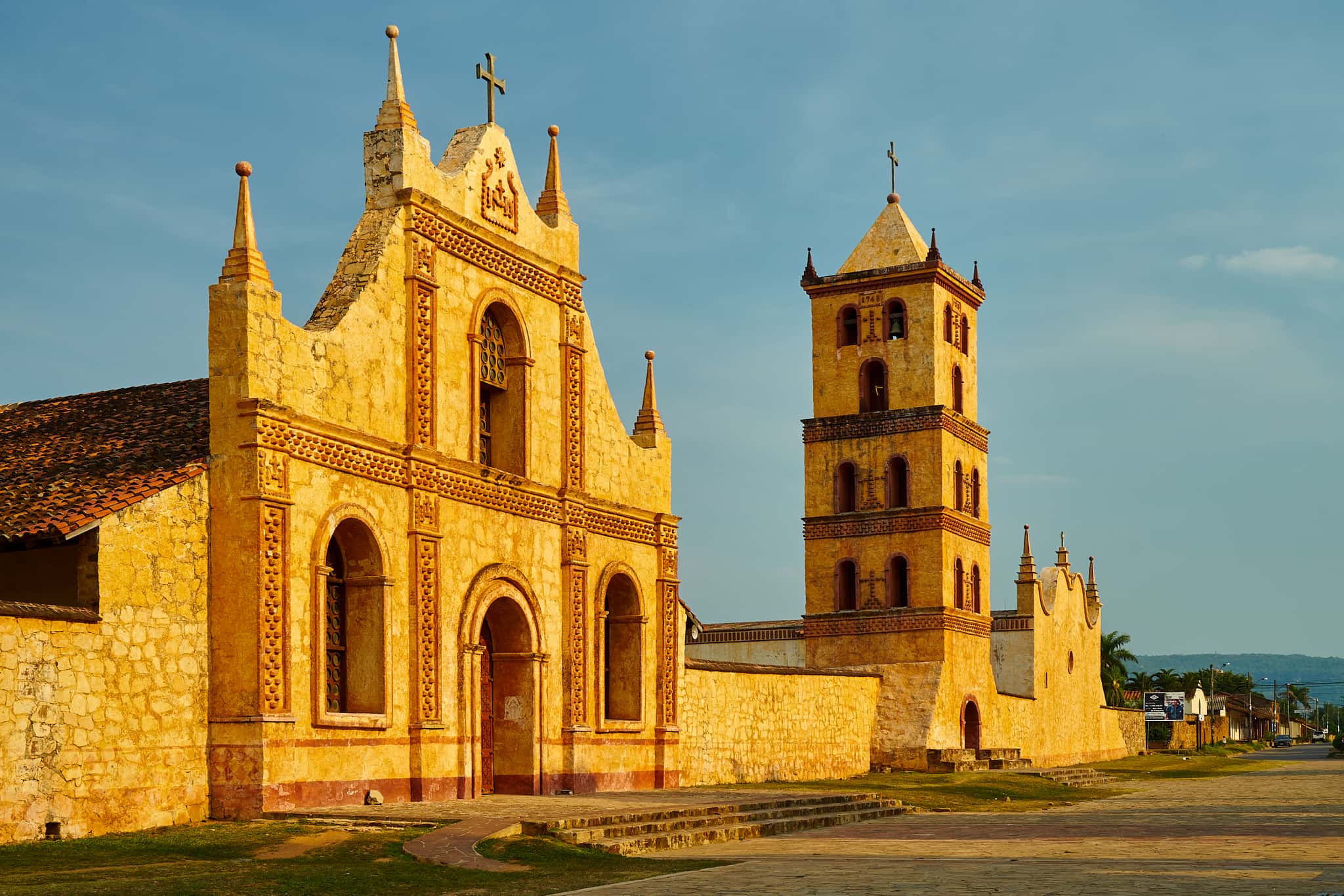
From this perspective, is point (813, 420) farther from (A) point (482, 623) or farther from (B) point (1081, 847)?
(B) point (1081, 847)

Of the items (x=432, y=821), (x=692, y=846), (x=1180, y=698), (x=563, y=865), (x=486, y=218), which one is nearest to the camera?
(x=563, y=865)

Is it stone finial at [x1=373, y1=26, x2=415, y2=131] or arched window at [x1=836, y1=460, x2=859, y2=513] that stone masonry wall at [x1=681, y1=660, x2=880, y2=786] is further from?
stone finial at [x1=373, y1=26, x2=415, y2=131]

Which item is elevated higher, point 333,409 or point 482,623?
point 333,409

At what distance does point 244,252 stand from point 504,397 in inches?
258

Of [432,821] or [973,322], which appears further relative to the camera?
[973,322]

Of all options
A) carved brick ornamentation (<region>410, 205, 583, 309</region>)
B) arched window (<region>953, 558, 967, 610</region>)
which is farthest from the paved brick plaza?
arched window (<region>953, 558, 967, 610</region>)

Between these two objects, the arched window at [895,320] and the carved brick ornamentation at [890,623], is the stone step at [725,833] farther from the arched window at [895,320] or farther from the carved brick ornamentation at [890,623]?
the arched window at [895,320]

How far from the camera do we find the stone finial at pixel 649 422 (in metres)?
29.0

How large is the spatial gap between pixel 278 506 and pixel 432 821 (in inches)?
162

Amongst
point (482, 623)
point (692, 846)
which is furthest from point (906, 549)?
point (692, 846)

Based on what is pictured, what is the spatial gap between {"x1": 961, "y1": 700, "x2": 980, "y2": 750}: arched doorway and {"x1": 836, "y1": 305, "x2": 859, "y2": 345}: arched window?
10072 mm

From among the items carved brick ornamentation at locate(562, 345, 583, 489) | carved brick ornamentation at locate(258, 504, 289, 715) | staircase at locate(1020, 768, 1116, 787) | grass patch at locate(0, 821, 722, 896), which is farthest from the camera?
staircase at locate(1020, 768, 1116, 787)

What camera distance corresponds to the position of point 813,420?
4384cm

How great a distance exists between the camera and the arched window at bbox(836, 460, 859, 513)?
141 ft
